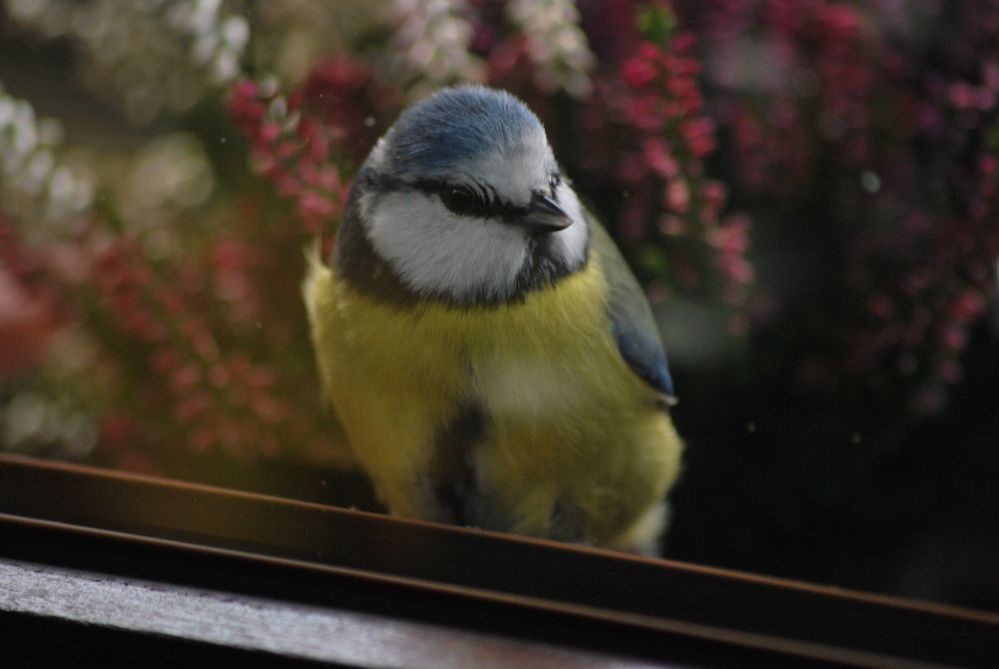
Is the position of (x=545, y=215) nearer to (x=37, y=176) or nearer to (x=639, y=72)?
(x=639, y=72)

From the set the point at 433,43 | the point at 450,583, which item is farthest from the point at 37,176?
the point at 450,583

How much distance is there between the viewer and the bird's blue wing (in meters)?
0.54

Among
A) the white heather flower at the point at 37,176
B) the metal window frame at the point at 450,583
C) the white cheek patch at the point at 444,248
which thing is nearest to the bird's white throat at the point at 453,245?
the white cheek patch at the point at 444,248

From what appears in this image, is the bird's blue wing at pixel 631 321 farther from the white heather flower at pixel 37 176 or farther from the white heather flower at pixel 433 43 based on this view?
the white heather flower at pixel 37 176

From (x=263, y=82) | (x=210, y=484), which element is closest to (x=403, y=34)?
(x=263, y=82)

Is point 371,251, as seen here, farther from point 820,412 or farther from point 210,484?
point 820,412

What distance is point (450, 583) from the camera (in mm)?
467

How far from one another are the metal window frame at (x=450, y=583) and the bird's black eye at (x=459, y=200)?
185 mm

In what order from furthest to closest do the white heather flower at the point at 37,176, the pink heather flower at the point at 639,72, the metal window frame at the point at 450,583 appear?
the white heather flower at the point at 37,176 → the pink heather flower at the point at 639,72 → the metal window frame at the point at 450,583

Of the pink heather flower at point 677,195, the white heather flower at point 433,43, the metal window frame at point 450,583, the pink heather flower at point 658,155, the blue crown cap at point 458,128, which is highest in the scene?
the white heather flower at point 433,43

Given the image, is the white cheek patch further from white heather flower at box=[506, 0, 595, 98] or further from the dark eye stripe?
white heather flower at box=[506, 0, 595, 98]

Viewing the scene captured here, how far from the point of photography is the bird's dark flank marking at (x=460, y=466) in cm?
51

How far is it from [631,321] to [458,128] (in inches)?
6.6

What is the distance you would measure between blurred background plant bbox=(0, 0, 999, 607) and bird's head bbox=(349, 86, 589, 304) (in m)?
0.05
